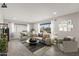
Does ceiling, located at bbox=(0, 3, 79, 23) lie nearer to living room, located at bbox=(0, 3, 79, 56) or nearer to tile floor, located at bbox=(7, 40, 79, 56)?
living room, located at bbox=(0, 3, 79, 56)

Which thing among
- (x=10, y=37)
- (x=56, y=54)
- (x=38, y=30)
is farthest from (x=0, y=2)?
(x=56, y=54)

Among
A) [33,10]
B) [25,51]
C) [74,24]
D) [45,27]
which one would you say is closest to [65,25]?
[74,24]

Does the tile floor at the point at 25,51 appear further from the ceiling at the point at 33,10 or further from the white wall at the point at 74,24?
the ceiling at the point at 33,10

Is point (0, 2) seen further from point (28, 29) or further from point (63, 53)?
point (63, 53)

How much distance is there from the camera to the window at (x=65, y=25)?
8.35 ft

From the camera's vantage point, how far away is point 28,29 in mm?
2623

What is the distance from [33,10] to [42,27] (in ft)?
1.39

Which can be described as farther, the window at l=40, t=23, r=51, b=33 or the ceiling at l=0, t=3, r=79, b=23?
the window at l=40, t=23, r=51, b=33

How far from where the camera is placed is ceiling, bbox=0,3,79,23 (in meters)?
2.46

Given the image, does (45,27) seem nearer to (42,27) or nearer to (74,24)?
(42,27)

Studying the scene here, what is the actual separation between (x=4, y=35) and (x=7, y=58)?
18.1 inches

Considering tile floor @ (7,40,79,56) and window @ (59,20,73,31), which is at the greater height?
window @ (59,20,73,31)

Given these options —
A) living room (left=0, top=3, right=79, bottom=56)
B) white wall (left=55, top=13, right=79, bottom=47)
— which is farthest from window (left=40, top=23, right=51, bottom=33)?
white wall (left=55, top=13, right=79, bottom=47)

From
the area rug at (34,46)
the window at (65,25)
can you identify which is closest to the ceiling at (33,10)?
the window at (65,25)
